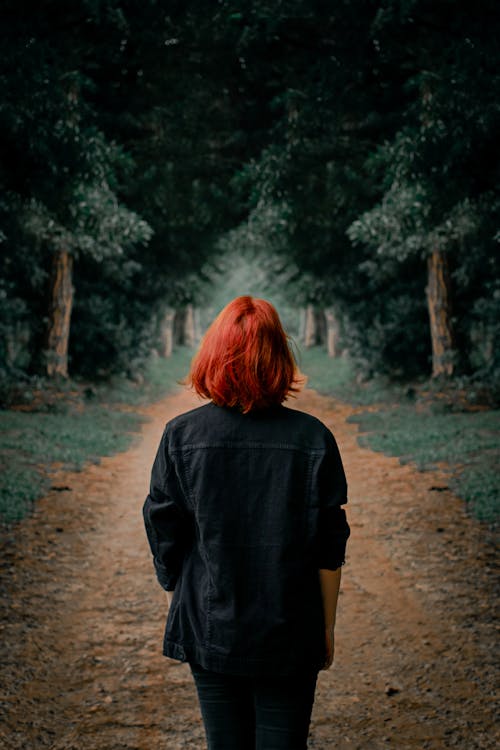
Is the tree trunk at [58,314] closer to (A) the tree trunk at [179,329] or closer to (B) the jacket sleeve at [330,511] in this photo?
(B) the jacket sleeve at [330,511]

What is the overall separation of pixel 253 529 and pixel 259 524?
23 mm

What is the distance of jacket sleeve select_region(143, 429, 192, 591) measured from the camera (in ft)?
6.72

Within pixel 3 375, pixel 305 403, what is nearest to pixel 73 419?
pixel 3 375

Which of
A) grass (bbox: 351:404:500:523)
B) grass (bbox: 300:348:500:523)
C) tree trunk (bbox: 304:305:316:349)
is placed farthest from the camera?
tree trunk (bbox: 304:305:316:349)

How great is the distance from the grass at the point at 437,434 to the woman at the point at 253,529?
5210 mm

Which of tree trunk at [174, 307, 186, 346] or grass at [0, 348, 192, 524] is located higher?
tree trunk at [174, 307, 186, 346]

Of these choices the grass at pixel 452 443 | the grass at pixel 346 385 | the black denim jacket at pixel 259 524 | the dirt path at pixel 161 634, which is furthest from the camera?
the grass at pixel 346 385

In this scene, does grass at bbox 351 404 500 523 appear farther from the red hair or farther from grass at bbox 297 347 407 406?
the red hair

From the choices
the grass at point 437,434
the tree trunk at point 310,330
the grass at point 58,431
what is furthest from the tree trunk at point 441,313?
the tree trunk at point 310,330

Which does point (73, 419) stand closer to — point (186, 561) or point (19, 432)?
point (19, 432)

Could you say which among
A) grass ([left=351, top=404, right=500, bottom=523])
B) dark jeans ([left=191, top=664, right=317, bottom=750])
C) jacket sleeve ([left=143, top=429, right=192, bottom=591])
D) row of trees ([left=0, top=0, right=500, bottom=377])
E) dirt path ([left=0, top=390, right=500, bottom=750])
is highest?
row of trees ([left=0, top=0, right=500, bottom=377])

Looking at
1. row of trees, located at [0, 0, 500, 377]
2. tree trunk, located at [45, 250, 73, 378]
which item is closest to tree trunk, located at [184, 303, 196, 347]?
row of trees, located at [0, 0, 500, 377]

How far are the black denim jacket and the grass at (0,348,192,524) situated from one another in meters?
5.32

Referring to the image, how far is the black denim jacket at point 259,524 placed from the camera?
1947 millimetres
